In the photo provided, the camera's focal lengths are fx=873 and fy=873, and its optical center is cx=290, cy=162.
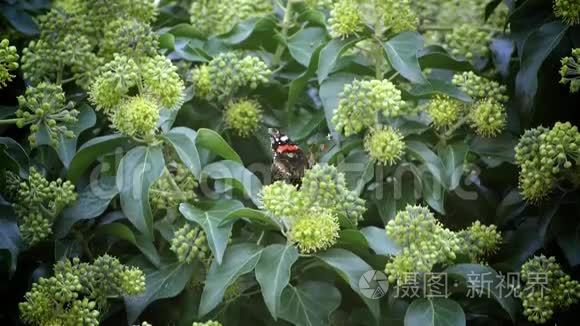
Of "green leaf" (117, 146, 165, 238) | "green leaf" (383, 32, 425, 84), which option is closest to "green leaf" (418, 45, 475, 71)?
"green leaf" (383, 32, 425, 84)

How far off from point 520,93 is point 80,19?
57.1 inches

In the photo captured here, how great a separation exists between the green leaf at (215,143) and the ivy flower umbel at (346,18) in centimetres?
54

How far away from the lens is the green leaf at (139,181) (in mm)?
2355

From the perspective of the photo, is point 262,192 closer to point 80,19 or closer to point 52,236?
point 52,236

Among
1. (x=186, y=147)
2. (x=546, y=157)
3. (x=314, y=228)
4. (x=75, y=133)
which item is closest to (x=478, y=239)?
(x=546, y=157)

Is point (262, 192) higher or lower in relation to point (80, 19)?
lower

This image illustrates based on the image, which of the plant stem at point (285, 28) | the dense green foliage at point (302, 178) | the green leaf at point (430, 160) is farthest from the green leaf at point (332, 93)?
the plant stem at point (285, 28)

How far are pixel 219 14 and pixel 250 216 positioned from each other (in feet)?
3.61

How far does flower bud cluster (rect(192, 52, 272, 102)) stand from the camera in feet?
9.13

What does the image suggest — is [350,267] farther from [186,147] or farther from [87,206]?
[87,206]

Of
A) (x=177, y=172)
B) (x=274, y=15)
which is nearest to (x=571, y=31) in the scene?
(x=274, y=15)

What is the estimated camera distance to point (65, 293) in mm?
2301

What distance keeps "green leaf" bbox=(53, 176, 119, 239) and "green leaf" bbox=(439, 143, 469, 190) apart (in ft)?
3.21

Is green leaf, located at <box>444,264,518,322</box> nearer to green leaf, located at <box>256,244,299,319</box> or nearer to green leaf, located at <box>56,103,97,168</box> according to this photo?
green leaf, located at <box>256,244,299,319</box>
